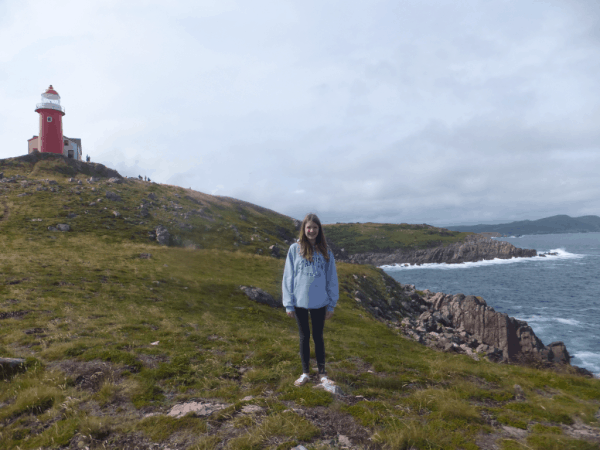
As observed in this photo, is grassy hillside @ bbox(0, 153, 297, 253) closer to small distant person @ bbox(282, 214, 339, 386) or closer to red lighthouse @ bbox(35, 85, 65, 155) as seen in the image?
red lighthouse @ bbox(35, 85, 65, 155)

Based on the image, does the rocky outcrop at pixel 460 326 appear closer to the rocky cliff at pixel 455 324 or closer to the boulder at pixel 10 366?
the rocky cliff at pixel 455 324

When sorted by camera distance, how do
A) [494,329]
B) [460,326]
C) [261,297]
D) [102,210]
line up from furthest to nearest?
[102,210], [460,326], [494,329], [261,297]

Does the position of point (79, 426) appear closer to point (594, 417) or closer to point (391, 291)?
point (594, 417)

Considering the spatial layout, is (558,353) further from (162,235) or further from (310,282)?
(162,235)

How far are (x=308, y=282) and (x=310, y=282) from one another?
6 centimetres

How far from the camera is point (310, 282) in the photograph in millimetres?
8344

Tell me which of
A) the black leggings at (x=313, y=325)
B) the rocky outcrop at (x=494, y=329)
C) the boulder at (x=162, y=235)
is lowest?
the rocky outcrop at (x=494, y=329)

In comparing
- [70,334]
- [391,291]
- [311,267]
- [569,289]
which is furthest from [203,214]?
[569,289]

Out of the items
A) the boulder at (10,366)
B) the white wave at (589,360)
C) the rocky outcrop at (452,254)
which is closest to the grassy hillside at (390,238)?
the rocky outcrop at (452,254)

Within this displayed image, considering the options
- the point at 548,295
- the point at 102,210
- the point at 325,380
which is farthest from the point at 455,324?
the point at 102,210

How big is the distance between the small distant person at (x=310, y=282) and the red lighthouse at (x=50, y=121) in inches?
3289

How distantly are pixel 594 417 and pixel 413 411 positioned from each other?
4366 mm

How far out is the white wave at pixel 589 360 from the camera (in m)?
29.8

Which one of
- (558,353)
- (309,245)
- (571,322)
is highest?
(309,245)
